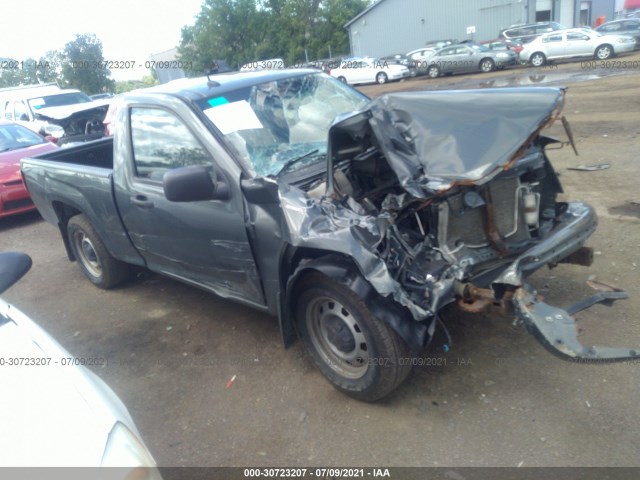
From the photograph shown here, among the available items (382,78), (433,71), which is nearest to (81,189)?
(433,71)

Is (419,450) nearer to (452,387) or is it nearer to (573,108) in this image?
(452,387)

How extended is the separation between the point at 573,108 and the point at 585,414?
10.3 meters

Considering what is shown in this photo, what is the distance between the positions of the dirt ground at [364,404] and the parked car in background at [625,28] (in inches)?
860

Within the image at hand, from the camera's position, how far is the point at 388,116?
3.05 meters

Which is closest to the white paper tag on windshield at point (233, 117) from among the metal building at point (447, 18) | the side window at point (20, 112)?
the side window at point (20, 112)

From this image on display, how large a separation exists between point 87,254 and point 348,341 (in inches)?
139

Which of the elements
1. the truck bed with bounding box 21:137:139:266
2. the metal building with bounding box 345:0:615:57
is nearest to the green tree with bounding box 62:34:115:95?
the metal building with bounding box 345:0:615:57

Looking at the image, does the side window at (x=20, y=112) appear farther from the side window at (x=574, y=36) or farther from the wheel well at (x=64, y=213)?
the side window at (x=574, y=36)

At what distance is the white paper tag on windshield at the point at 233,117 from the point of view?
354cm

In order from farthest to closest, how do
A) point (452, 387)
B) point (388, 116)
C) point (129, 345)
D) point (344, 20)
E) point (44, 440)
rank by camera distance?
point (344, 20) → point (129, 345) → point (452, 387) → point (388, 116) → point (44, 440)

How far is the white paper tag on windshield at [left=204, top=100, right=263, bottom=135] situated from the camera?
11.6 feet

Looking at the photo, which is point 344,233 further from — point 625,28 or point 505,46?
point 625,28

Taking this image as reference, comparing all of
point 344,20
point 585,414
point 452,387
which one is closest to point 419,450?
point 452,387

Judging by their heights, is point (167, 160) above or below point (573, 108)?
above
